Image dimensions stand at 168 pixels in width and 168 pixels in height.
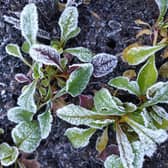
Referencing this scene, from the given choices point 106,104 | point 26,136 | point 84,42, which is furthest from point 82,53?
point 26,136

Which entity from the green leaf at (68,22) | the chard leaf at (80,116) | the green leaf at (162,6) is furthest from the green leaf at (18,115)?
the green leaf at (162,6)

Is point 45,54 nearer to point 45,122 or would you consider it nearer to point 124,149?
point 45,122

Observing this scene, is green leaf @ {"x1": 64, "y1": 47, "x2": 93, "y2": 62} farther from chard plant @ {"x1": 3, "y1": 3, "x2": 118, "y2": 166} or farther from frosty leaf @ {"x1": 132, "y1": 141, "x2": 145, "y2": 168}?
frosty leaf @ {"x1": 132, "y1": 141, "x2": 145, "y2": 168}

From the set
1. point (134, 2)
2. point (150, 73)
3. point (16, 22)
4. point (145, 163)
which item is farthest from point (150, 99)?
point (16, 22)

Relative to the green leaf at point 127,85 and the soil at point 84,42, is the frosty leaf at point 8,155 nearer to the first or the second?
the soil at point 84,42

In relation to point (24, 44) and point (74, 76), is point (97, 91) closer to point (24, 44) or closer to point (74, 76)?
point (74, 76)
